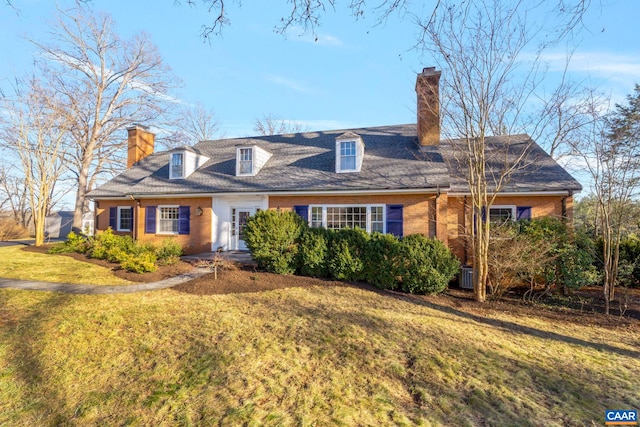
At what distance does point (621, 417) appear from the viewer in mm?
3455

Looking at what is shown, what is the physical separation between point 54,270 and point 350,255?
30.1ft

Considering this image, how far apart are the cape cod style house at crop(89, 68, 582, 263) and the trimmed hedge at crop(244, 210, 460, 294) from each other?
2641 millimetres

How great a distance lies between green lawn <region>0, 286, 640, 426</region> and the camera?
3.33m

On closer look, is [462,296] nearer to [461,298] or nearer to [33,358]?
[461,298]

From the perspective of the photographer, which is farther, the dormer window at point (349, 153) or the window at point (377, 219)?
the dormer window at point (349, 153)

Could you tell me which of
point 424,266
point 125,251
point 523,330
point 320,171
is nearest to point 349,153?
point 320,171

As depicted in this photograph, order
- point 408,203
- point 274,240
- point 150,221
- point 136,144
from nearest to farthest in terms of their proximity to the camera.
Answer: point 274,240, point 408,203, point 150,221, point 136,144

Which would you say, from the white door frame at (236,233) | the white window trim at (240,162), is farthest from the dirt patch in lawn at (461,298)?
the white window trim at (240,162)

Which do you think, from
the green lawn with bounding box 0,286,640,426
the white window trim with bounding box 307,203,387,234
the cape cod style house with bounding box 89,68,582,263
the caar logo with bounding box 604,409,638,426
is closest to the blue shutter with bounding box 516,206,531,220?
the cape cod style house with bounding box 89,68,582,263

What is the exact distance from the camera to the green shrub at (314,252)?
9344mm

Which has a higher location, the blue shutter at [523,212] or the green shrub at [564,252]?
the blue shutter at [523,212]

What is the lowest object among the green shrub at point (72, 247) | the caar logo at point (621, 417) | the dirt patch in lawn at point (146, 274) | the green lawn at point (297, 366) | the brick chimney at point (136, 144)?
the caar logo at point (621, 417)

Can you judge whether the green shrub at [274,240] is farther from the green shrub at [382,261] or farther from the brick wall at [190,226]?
the brick wall at [190,226]

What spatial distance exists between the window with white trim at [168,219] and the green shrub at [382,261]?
9.79 metres
